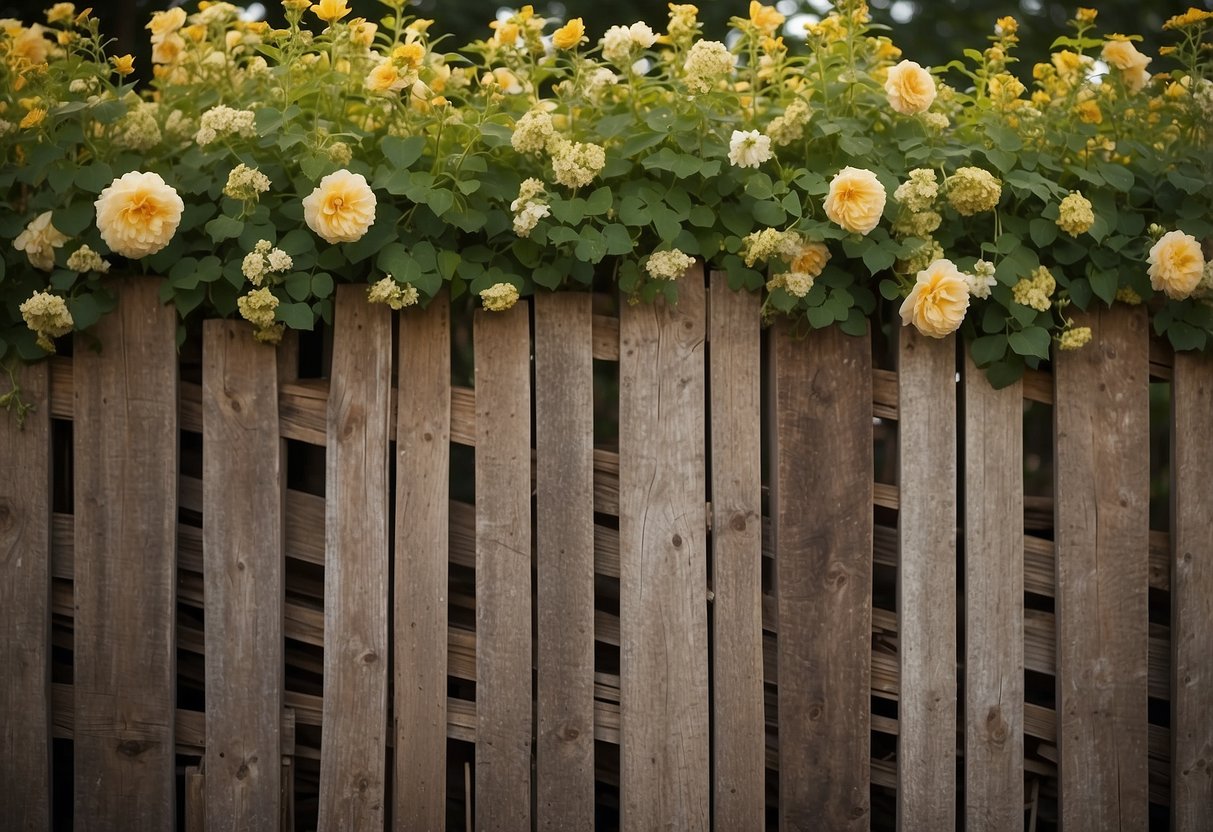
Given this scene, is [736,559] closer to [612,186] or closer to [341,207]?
[612,186]

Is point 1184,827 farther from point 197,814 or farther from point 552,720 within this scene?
point 197,814

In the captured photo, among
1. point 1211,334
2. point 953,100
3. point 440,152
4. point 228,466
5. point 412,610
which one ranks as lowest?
point 412,610

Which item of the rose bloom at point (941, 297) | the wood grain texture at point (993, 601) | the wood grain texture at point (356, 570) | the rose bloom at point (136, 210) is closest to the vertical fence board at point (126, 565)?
the rose bloom at point (136, 210)

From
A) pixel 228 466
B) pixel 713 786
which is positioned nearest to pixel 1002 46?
pixel 713 786

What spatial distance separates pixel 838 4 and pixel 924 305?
76cm

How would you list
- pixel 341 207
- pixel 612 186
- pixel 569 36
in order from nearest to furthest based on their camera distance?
pixel 341 207 < pixel 569 36 < pixel 612 186

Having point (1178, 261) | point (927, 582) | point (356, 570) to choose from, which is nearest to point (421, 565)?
point (356, 570)

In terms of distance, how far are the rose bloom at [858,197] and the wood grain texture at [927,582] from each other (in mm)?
350

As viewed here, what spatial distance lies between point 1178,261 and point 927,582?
897 mm

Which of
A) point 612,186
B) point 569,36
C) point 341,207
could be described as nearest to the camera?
point 341,207

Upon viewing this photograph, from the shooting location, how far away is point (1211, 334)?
2406mm

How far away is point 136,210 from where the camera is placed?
2.18 meters

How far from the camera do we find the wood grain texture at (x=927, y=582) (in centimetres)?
243

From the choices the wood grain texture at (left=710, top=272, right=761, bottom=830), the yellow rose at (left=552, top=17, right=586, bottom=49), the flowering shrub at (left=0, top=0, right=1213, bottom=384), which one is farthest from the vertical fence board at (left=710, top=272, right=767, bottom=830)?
the yellow rose at (left=552, top=17, right=586, bottom=49)
